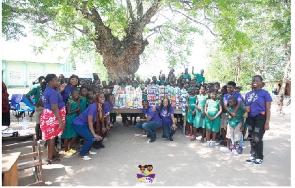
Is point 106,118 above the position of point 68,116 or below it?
below

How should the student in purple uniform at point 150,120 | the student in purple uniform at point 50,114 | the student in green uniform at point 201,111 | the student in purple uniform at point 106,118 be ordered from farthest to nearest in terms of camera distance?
the student in purple uniform at point 150,120 → the student in green uniform at point 201,111 → the student in purple uniform at point 106,118 → the student in purple uniform at point 50,114

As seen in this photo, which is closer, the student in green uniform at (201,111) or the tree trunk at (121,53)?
the student in green uniform at (201,111)

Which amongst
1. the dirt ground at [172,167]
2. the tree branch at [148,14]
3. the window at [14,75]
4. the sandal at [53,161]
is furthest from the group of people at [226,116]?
the window at [14,75]

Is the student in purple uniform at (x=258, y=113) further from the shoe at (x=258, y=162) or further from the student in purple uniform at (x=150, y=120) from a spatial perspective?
the student in purple uniform at (x=150, y=120)

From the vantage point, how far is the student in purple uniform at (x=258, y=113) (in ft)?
13.3

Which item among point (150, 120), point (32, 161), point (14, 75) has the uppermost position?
point (14, 75)

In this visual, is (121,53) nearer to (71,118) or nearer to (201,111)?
(201,111)

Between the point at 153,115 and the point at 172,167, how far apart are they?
7.12 feet

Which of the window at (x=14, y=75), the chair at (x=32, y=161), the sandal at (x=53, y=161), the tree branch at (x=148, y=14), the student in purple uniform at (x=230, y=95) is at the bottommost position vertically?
the sandal at (x=53, y=161)

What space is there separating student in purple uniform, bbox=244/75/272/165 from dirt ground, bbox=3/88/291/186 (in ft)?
1.02

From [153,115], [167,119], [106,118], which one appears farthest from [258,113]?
[106,118]

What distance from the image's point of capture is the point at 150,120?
598cm

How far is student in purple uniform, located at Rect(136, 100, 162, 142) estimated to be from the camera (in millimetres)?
5797

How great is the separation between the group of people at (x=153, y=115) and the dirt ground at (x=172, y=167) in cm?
30
